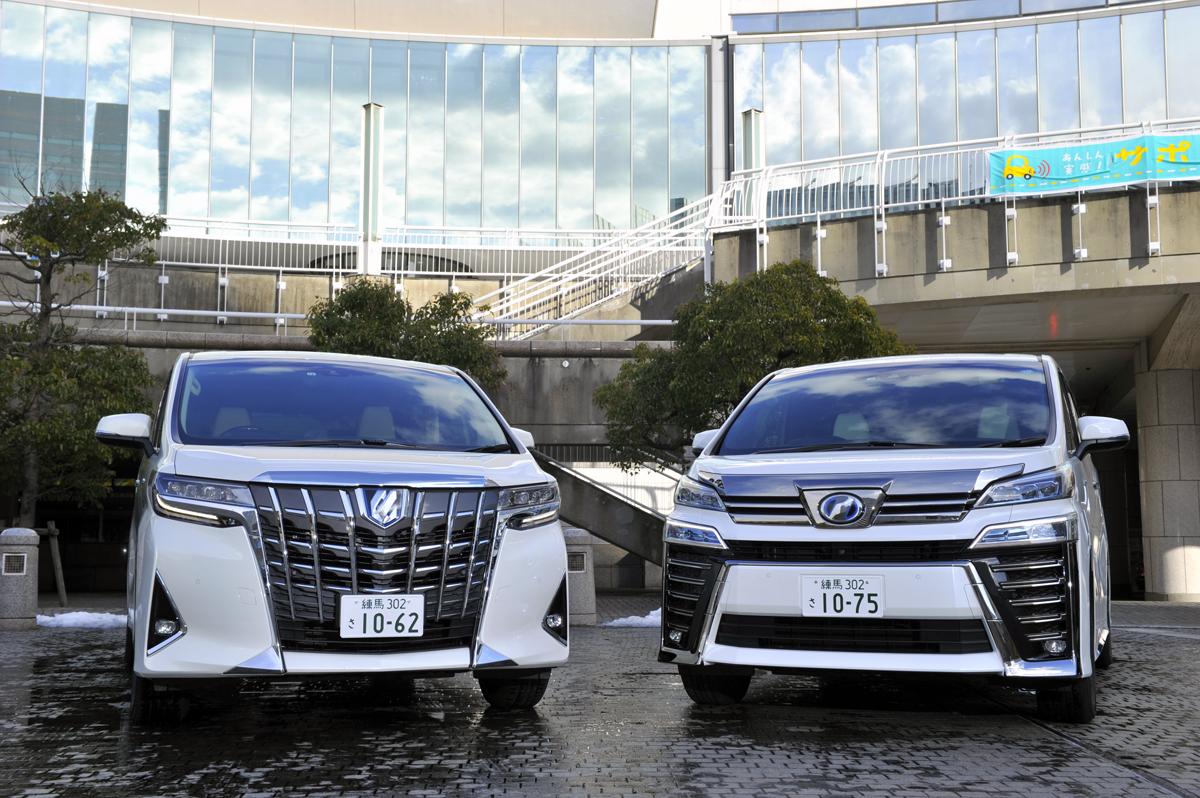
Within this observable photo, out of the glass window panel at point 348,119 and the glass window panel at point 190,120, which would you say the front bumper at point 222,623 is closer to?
the glass window panel at point 190,120

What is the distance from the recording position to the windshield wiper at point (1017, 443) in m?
6.26

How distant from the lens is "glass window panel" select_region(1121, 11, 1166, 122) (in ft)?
114

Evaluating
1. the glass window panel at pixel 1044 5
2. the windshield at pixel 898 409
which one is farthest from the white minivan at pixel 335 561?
the glass window panel at pixel 1044 5

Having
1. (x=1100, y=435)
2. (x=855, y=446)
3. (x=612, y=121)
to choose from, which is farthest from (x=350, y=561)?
(x=612, y=121)

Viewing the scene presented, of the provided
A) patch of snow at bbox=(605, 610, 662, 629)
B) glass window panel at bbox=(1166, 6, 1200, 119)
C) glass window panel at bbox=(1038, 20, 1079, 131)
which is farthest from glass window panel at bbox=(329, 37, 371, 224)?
patch of snow at bbox=(605, 610, 662, 629)

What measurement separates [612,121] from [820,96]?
6033 mm

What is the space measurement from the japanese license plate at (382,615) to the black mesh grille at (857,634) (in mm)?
1434

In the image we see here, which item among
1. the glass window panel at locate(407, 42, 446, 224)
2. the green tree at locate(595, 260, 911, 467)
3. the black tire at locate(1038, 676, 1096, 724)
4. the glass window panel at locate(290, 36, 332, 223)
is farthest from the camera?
the glass window panel at locate(407, 42, 446, 224)

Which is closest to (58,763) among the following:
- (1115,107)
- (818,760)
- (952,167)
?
(818,760)

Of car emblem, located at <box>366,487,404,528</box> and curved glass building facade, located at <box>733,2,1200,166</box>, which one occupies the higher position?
curved glass building facade, located at <box>733,2,1200,166</box>

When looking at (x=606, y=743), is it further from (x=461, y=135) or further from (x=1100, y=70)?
(x=1100, y=70)

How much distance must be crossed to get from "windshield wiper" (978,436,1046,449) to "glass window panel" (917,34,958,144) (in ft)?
104

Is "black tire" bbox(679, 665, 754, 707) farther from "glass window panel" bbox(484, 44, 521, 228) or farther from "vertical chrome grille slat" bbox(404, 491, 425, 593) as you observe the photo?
"glass window panel" bbox(484, 44, 521, 228)

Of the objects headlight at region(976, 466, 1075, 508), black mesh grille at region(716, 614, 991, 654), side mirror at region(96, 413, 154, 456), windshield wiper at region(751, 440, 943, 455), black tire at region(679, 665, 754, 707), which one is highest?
side mirror at region(96, 413, 154, 456)
